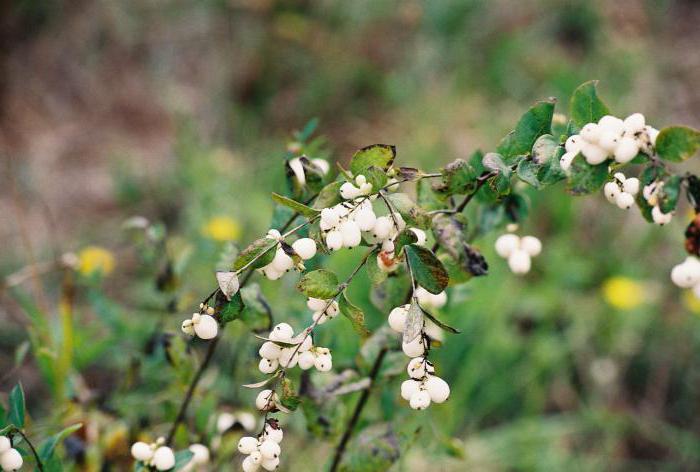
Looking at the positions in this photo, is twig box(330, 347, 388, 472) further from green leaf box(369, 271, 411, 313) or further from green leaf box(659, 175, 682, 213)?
green leaf box(659, 175, 682, 213)

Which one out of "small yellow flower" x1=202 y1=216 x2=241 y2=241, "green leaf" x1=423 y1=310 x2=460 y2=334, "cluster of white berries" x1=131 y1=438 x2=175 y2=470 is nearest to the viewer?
"green leaf" x1=423 y1=310 x2=460 y2=334

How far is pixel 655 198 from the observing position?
0.47 metres

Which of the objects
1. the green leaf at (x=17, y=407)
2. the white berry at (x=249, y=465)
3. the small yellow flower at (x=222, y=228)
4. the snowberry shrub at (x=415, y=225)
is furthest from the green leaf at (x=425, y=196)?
the small yellow flower at (x=222, y=228)

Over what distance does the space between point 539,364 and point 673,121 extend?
4.05 feet

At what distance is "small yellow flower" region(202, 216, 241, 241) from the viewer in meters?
1.59

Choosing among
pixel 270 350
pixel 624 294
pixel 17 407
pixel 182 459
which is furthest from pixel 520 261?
pixel 624 294

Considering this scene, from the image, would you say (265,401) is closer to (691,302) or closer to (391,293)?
(391,293)

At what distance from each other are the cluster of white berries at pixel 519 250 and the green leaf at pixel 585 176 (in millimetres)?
101

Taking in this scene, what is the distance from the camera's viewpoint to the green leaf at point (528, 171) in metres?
0.48

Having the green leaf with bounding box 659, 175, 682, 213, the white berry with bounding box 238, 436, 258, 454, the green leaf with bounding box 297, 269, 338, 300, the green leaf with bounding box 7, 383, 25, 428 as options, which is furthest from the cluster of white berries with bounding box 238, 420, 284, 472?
the green leaf with bounding box 659, 175, 682, 213

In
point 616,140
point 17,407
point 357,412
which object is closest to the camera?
point 616,140

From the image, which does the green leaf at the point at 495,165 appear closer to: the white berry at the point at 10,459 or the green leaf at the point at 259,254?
the green leaf at the point at 259,254

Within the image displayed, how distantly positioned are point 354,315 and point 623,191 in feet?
0.70

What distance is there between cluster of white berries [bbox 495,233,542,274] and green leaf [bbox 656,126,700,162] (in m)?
0.13
